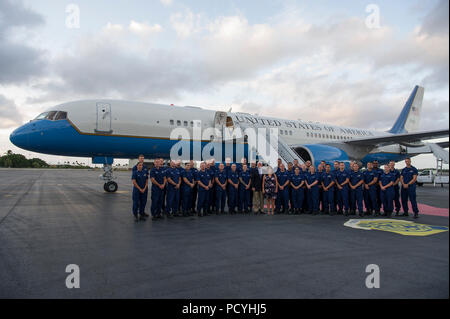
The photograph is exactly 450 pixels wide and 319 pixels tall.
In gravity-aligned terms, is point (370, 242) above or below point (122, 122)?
below

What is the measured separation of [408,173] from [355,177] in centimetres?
152

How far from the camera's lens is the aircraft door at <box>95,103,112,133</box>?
39.3ft

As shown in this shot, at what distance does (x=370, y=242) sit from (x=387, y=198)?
4367 mm

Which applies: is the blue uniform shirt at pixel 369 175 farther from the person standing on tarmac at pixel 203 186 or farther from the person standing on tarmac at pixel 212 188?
the person standing on tarmac at pixel 203 186

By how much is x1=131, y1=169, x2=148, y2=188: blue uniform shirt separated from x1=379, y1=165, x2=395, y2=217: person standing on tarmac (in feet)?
24.0

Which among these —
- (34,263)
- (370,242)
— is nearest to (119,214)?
(34,263)

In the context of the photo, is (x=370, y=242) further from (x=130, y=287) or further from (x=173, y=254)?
(x=130, y=287)

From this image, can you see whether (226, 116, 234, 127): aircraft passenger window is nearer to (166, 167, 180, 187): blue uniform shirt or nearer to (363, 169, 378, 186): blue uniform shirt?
(166, 167, 180, 187): blue uniform shirt

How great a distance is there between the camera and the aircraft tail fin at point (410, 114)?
24.8 meters

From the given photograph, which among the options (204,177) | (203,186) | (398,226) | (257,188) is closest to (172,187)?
(203,186)

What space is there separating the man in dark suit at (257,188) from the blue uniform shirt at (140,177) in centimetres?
360

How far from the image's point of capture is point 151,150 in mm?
13102

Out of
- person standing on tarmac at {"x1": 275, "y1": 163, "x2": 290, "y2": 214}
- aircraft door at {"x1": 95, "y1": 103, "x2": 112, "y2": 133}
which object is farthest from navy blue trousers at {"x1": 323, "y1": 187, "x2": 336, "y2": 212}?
aircraft door at {"x1": 95, "y1": 103, "x2": 112, "y2": 133}

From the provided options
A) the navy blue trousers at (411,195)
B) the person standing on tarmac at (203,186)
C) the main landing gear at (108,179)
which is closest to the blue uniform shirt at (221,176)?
the person standing on tarmac at (203,186)
